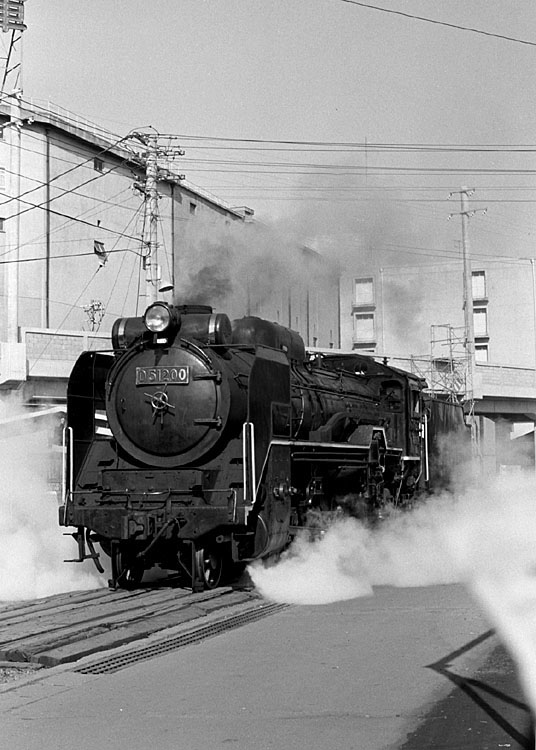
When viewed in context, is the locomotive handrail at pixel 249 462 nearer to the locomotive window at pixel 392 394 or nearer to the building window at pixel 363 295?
the locomotive window at pixel 392 394

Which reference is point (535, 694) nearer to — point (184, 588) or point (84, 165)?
point (184, 588)

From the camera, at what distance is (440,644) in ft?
27.2

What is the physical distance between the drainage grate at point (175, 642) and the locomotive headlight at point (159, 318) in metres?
3.42

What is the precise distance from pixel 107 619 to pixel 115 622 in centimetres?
19

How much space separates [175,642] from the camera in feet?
27.6

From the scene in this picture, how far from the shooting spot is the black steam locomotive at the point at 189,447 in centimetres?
1109

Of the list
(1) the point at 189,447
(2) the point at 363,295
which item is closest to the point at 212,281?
(1) the point at 189,447

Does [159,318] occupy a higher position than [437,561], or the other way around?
[159,318]

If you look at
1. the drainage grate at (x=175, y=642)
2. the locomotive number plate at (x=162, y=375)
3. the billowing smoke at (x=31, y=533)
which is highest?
the locomotive number plate at (x=162, y=375)

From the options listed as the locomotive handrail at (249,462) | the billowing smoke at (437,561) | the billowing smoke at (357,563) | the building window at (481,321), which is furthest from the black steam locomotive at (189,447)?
the building window at (481,321)

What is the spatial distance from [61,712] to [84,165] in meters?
37.2

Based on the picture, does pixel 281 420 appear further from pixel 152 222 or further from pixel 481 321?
pixel 481 321

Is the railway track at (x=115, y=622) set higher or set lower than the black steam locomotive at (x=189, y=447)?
lower

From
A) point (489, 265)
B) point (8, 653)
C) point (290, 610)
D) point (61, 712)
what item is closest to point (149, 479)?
point (290, 610)
